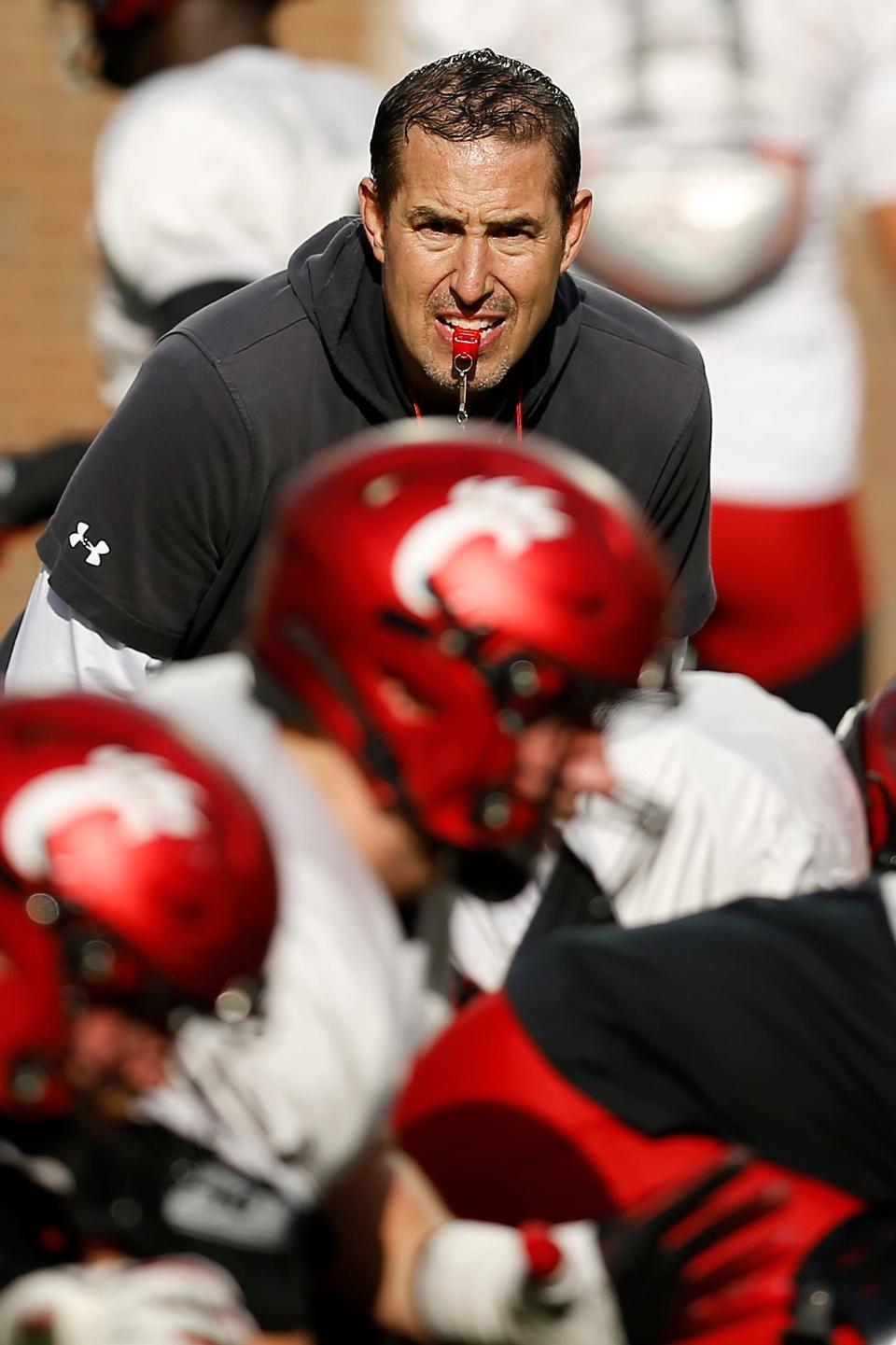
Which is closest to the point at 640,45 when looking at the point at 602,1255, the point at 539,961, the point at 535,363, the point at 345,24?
the point at 535,363

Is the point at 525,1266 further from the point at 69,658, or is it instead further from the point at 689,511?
the point at 689,511

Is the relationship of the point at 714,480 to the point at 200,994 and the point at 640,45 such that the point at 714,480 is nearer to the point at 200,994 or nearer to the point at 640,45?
the point at 640,45

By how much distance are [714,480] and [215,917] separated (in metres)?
2.99

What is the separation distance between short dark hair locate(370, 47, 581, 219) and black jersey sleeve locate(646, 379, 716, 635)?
0.40m

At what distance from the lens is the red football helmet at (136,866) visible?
2316mm

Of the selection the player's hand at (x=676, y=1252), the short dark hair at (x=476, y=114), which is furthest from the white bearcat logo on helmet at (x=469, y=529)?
the short dark hair at (x=476, y=114)

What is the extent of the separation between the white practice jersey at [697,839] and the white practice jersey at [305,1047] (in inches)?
35.9

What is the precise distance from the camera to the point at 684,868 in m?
3.46

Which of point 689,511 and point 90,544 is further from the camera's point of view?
point 689,511

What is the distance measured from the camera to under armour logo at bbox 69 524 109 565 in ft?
12.2

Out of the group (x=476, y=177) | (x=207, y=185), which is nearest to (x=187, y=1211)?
(x=476, y=177)

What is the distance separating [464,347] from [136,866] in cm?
147

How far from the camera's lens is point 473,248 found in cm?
363

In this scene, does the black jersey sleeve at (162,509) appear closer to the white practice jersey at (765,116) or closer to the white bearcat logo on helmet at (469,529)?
the white bearcat logo on helmet at (469,529)
